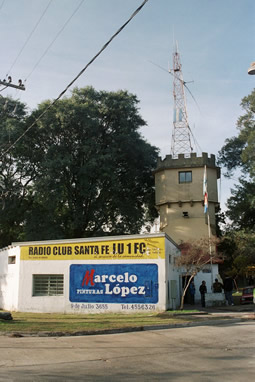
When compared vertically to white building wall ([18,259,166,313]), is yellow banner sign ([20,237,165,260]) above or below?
above

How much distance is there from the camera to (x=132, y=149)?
3794 cm

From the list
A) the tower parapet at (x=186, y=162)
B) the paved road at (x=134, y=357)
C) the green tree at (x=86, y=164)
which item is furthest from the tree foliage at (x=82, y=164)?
the paved road at (x=134, y=357)

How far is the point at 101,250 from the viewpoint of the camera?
21250 mm

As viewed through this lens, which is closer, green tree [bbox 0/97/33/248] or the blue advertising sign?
the blue advertising sign

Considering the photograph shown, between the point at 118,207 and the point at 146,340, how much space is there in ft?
86.5

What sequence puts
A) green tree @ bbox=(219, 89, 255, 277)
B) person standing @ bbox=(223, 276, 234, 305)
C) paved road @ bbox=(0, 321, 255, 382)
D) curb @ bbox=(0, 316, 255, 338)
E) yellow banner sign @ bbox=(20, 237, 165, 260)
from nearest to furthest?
1. paved road @ bbox=(0, 321, 255, 382)
2. curb @ bbox=(0, 316, 255, 338)
3. yellow banner sign @ bbox=(20, 237, 165, 260)
4. person standing @ bbox=(223, 276, 234, 305)
5. green tree @ bbox=(219, 89, 255, 277)

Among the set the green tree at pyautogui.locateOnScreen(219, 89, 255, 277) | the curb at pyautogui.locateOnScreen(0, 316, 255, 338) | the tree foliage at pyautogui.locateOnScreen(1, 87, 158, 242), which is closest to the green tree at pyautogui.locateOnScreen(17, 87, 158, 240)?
the tree foliage at pyautogui.locateOnScreen(1, 87, 158, 242)

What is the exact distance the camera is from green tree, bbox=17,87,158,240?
115ft

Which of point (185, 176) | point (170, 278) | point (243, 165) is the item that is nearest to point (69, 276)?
point (170, 278)

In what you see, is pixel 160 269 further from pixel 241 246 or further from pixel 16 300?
pixel 241 246

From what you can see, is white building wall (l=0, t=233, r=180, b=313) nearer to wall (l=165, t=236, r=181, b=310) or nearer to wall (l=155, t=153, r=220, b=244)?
wall (l=165, t=236, r=181, b=310)

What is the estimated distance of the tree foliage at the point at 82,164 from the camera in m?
35.0

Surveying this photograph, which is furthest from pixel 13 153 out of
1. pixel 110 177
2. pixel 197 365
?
pixel 197 365

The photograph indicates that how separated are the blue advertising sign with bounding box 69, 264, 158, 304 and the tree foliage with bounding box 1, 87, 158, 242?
1400 centimetres
